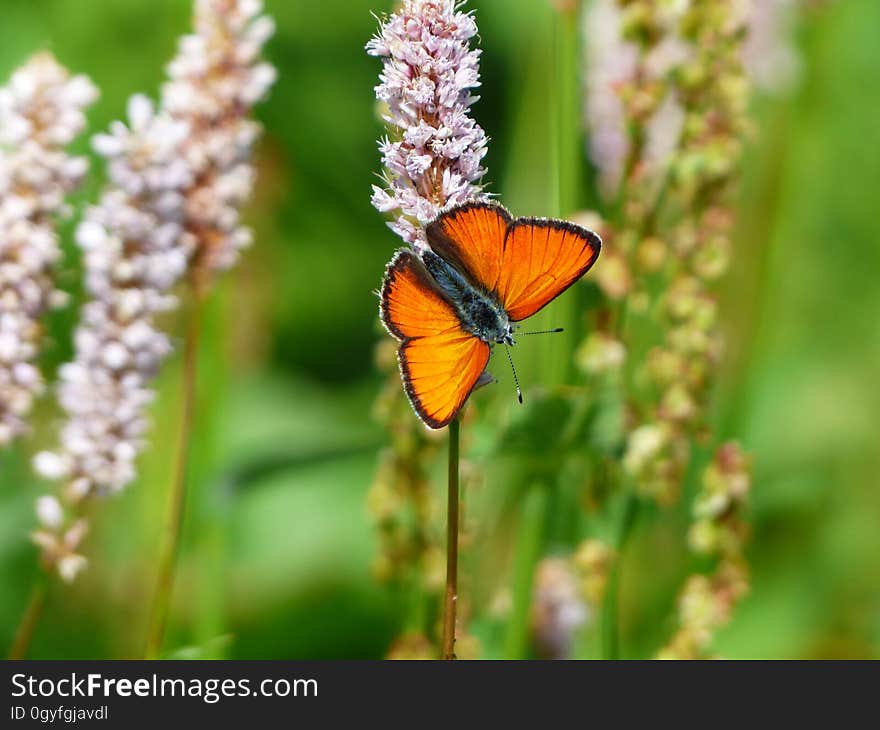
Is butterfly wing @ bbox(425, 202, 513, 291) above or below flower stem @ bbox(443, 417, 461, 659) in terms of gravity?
above

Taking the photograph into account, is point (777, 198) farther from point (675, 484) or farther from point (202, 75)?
point (202, 75)

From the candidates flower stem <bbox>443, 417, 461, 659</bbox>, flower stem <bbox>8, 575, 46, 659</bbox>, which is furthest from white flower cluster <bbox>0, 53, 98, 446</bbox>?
flower stem <bbox>443, 417, 461, 659</bbox>

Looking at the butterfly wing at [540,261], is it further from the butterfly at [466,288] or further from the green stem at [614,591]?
the green stem at [614,591]

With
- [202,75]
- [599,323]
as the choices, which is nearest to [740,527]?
[599,323]

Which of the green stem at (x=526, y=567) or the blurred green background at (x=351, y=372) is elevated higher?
the blurred green background at (x=351, y=372)

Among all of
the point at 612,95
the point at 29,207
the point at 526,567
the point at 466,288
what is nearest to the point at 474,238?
the point at 466,288

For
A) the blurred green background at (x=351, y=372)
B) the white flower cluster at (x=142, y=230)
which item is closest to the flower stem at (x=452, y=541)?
the white flower cluster at (x=142, y=230)

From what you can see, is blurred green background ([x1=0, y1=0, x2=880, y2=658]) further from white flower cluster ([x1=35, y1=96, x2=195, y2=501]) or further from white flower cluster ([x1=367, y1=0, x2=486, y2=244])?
white flower cluster ([x1=367, y1=0, x2=486, y2=244])

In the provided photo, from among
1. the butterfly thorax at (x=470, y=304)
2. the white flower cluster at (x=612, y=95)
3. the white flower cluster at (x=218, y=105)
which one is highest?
the white flower cluster at (x=612, y=95)
